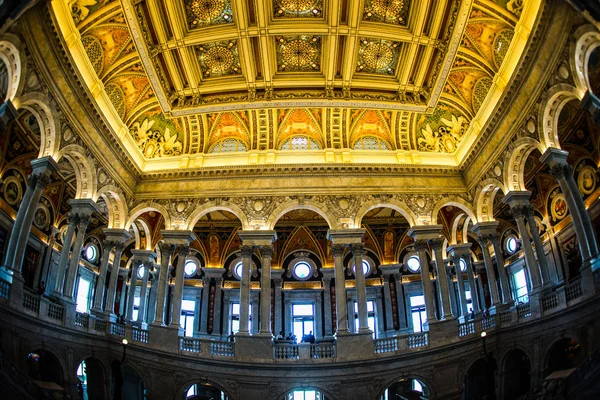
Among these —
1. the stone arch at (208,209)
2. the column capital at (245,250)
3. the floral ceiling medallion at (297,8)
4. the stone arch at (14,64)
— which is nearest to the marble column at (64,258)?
the stone arch at (208,209)

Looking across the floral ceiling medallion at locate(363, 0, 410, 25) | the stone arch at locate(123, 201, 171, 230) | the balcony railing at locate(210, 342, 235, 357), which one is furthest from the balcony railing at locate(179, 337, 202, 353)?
the floral ceiling medallion at locate(363, 0, 410, 25)

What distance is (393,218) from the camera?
1124 inches

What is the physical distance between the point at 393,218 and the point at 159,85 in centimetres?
1477

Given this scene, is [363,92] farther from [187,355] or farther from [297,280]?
[187,355]

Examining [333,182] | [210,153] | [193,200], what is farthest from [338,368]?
[210,153]

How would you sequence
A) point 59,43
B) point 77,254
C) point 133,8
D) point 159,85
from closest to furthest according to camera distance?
point 59,43
point 133,8
point 77,254
point 159,85

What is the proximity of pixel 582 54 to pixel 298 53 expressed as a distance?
10.9m

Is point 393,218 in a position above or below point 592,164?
above

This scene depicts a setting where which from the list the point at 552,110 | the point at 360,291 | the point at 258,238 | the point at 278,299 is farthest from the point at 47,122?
the point at 552,110

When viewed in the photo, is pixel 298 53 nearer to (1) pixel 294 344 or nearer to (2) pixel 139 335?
(1) pixel 294 344

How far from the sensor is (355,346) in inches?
784

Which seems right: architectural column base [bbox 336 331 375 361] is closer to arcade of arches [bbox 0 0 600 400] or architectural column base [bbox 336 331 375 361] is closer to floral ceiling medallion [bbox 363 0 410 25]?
arcade of arches [bbox 0 0 600 400]

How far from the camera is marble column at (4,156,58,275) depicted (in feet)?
50.2

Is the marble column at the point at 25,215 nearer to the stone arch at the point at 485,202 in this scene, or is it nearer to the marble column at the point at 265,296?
the marble column at the point at 265,296
